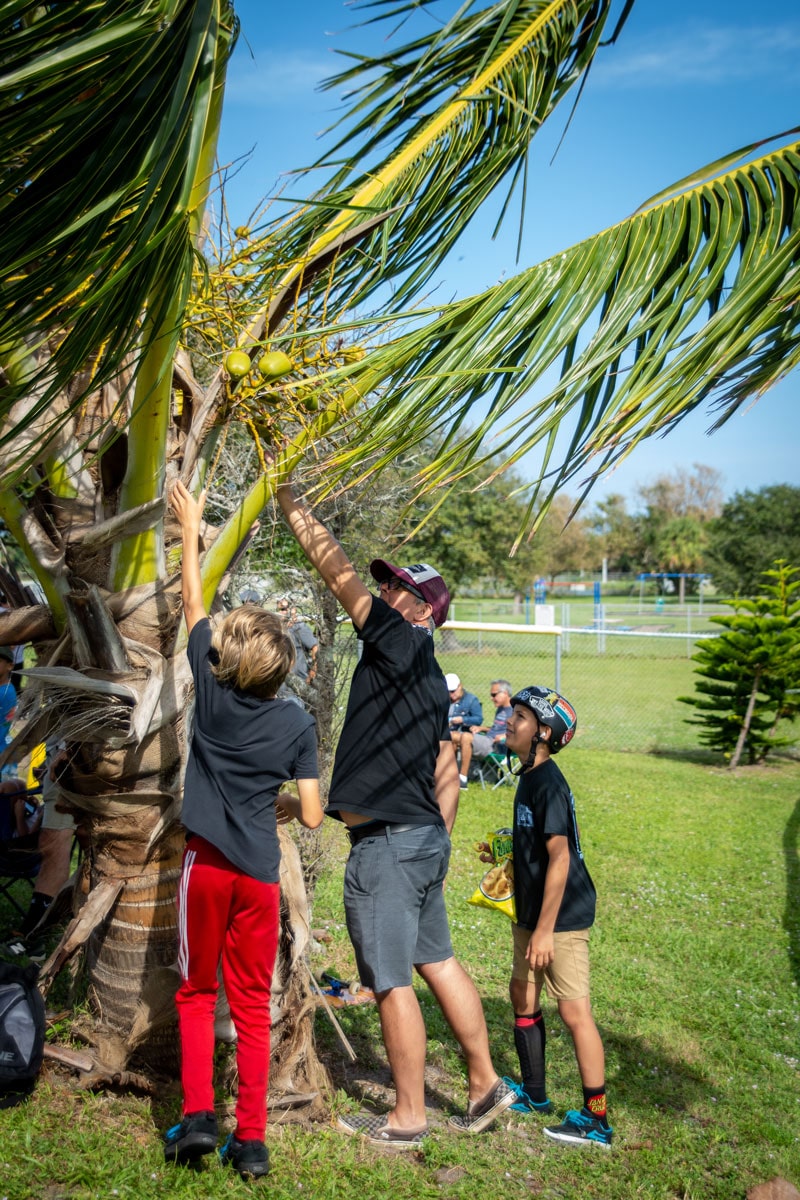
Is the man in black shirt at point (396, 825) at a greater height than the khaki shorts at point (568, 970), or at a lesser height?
greater

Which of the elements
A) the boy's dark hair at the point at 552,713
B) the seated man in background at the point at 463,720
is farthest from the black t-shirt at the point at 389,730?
the seated man in background at the point at 463,720

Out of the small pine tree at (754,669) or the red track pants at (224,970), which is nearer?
the red track pants at (224,970)

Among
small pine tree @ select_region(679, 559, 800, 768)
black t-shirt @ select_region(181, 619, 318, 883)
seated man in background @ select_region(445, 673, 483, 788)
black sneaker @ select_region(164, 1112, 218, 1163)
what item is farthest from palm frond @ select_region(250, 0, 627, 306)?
small pine tree @ select_region(679, 559, 800, 768)

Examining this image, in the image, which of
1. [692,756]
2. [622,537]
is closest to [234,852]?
[692,756]

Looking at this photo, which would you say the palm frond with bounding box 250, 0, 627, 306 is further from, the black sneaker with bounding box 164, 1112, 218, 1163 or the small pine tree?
the small pine tree

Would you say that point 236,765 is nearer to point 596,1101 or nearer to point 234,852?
point 234,852

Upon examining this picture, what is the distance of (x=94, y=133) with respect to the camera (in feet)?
5.99

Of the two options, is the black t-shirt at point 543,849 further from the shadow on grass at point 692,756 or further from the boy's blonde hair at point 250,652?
the shadow on grass at point 692,756

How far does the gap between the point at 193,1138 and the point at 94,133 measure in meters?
2.81

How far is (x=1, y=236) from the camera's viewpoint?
186 cm

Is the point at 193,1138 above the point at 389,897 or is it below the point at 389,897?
below

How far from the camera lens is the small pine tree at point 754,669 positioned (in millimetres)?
12250

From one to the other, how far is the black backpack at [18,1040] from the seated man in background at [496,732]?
25.5ft

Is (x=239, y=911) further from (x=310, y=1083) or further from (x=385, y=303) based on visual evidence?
(x=385, y=303)
